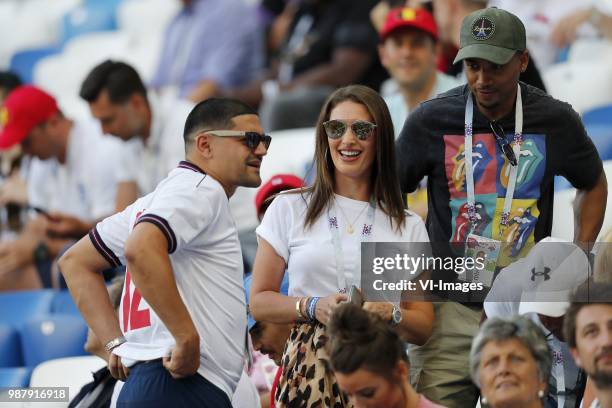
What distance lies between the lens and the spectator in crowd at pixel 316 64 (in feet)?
26.1

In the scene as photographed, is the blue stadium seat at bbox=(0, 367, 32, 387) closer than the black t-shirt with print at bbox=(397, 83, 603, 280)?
No

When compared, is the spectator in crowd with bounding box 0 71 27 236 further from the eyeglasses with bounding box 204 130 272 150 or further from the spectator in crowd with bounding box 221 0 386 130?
the eyeglasses with bounding box 204 130 272 150

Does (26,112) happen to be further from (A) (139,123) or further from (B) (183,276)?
(B) (183,276)

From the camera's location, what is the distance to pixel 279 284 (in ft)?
13.2

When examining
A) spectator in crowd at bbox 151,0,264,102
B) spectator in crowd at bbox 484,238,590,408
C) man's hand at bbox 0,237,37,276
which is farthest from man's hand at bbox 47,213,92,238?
spectator in crowd at bbox 484,238,590,408

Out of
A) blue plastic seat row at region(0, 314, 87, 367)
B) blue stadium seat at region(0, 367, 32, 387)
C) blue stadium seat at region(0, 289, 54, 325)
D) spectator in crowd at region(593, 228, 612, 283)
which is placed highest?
spectator in crowd at region(593, 228, 612, 283)

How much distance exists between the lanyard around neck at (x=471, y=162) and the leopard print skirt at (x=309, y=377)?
66 centimetres

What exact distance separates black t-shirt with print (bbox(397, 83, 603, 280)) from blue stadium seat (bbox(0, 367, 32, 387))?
2095 millimetres

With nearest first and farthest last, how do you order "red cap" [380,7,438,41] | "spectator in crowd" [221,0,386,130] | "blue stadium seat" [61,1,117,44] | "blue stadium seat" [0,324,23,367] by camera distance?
"blue stadium seat" [0,324,23,367]
"red cap" [380,7,438,41]
"spectator in crowd" [221,0,386,130]
"blue stadium seat" [61,1,117,44]

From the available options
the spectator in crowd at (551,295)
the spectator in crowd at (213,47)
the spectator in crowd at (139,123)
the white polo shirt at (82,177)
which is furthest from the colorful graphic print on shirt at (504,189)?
the spectator in crowd at (213,47)

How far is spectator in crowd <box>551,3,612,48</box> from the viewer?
7.00m

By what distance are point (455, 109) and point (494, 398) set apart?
3.70 feet

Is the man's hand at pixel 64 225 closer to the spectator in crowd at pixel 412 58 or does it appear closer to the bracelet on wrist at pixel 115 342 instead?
the spectator in crowd at pixel 412 58

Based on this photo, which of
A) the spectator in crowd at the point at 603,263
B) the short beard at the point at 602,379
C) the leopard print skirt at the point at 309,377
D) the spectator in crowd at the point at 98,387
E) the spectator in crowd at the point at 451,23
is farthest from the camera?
the spectator in crowd at the point at 451,23
